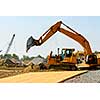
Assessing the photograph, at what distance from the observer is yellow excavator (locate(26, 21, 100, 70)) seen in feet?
32.8

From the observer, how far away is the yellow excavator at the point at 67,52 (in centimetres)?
1001

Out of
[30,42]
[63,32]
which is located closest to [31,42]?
[30,42]

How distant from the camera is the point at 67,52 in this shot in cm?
1030

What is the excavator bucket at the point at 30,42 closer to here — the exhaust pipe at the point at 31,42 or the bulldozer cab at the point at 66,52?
the exhaust pipe at the point at 31,42

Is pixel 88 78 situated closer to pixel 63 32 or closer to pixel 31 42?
pixel 63 32

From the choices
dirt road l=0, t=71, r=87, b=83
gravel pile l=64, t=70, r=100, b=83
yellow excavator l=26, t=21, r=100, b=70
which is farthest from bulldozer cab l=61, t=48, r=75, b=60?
gravel pile l=64, t=70, r=100, b=83

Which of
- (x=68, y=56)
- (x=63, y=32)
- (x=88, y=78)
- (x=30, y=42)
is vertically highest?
(x=63, y=32)

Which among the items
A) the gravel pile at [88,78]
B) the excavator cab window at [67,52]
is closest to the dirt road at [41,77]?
the gravel pile at [88,78]

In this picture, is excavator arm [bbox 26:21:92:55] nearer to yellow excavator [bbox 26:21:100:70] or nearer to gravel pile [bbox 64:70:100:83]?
yellow excavator [bbox 26:21:100:70]

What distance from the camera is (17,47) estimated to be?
984cm

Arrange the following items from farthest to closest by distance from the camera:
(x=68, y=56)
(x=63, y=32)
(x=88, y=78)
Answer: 1. (x=68, y=56)
2. (x=63, y=32)
3. (x=88, y=78)

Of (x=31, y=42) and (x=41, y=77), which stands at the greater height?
(x=31, y=42)
